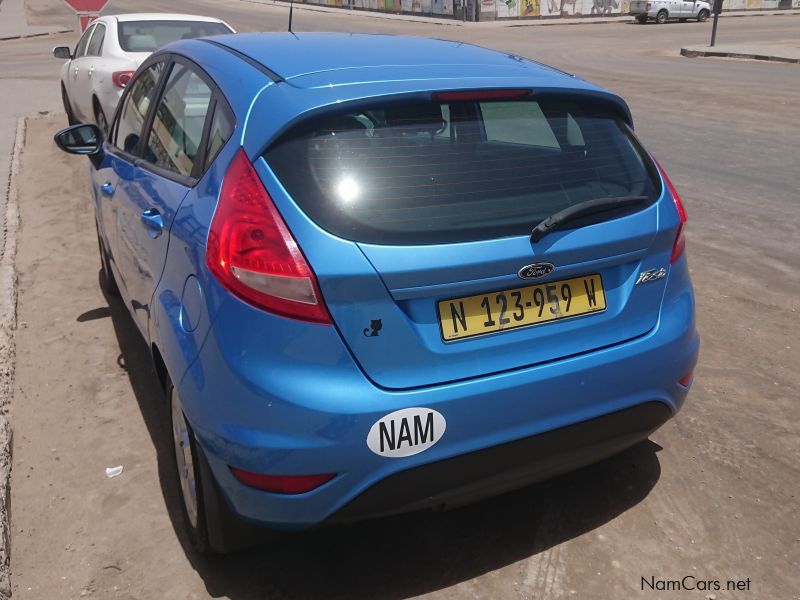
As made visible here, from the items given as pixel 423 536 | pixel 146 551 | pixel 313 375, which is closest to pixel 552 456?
pixel 423 536

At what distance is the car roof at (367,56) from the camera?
9.35 feet

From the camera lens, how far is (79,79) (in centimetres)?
1057

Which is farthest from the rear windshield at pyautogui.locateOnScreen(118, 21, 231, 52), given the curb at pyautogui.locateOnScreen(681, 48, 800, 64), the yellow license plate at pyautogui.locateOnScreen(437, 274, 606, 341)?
the curb at pyautogui.locateOnScreen(681, 48, 800, 64)

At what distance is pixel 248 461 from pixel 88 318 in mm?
3228

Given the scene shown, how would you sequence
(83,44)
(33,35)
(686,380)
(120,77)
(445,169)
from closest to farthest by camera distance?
(445,169) < (686,380) < (120,77) < (83,44) < (33,35)

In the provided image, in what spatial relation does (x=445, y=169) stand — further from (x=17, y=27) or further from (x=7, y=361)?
(x=17, y=27)

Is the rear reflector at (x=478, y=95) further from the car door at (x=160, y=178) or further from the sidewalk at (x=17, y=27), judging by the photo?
the sidewalk at (x=17, y=27)

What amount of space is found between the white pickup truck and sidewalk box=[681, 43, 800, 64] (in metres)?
14.6

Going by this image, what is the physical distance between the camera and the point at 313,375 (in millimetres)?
2352

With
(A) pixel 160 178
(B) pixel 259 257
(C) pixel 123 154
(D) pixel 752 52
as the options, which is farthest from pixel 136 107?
(D) pixel 752 52

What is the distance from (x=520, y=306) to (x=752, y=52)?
24.5 meters

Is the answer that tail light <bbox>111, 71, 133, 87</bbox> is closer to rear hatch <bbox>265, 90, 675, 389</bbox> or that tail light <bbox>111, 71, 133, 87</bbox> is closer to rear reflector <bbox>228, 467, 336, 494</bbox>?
rear hatch <bbox>265, 90, 675, 389</bbox>

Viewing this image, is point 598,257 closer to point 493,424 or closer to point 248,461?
point 493,424

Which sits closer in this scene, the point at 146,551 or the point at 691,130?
the point at 146,551
